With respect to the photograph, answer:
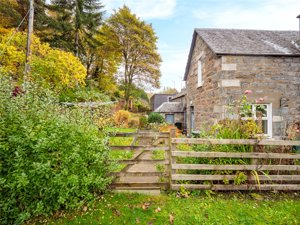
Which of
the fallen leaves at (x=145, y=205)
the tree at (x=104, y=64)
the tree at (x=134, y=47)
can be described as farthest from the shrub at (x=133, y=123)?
the fallen leaves at (x=145, y=205)

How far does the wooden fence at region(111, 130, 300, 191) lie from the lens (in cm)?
406

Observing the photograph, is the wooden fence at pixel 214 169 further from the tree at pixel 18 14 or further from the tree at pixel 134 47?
the tree at pixel 134 47

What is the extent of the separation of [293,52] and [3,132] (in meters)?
10.9

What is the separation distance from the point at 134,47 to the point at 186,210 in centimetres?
2444

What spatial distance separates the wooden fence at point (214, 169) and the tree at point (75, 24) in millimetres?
18922

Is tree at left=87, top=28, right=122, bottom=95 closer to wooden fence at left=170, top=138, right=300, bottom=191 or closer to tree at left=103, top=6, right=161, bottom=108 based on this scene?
tree at left=103, top=6, right=161, bottom=108

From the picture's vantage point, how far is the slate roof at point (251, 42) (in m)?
8.17

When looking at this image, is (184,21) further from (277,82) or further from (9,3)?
(9,3)

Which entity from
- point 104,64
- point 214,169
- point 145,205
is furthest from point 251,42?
point 104,64

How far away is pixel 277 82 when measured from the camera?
820 cm

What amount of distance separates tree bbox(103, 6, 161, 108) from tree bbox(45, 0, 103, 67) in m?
2.63

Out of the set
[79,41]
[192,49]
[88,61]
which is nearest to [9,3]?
[79,41]

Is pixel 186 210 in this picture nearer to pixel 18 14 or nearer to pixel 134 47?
pixel 18 14

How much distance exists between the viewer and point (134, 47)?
2506 cm
